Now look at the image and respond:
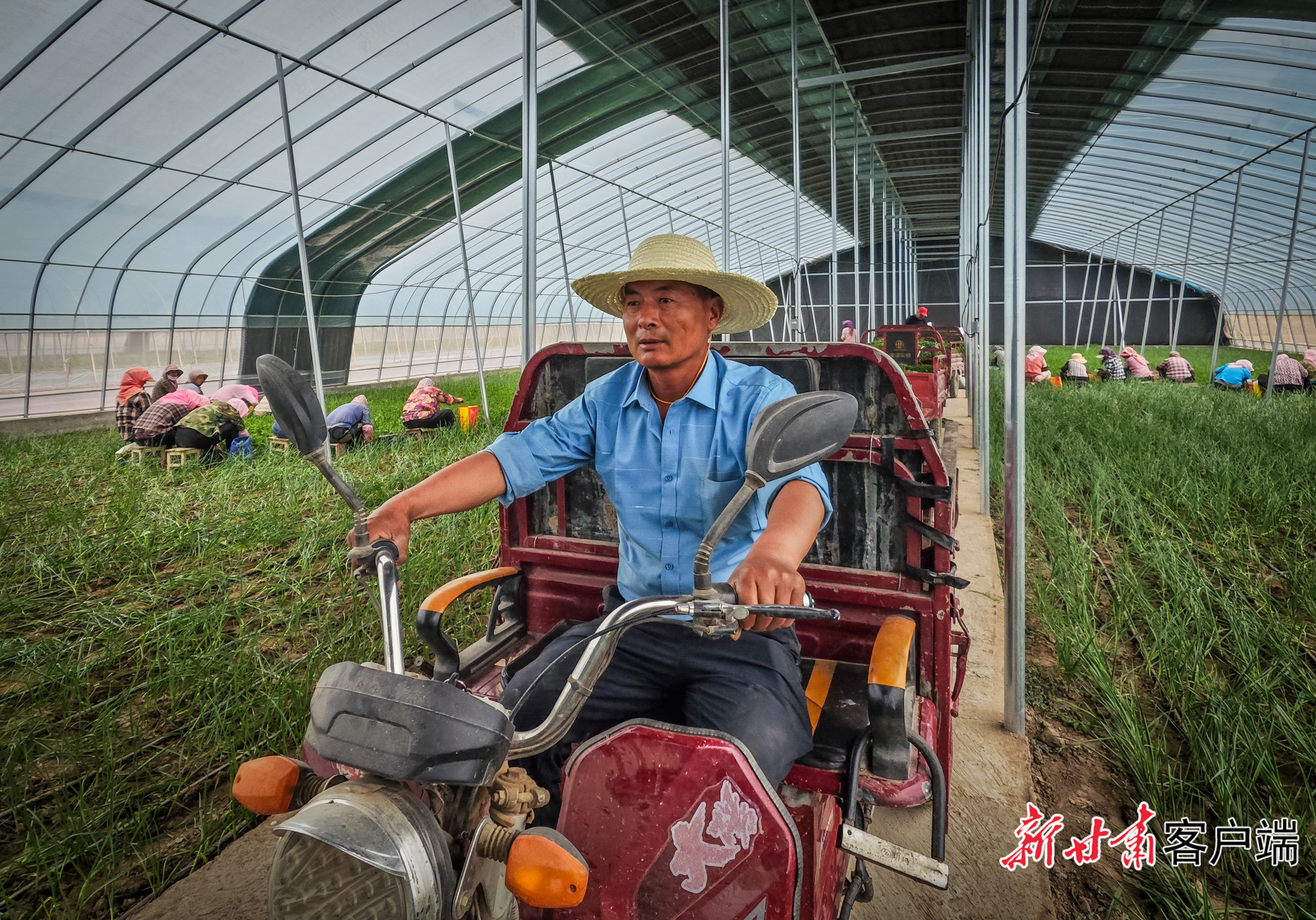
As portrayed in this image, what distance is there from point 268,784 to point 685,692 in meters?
0.85

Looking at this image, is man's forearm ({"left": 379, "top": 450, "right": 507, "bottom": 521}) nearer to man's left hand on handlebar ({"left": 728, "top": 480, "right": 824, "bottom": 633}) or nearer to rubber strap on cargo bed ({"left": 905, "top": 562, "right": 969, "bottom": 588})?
man's left hand on handlebar ({"left": 728, "top": 480, "right": 824, "bottom": 633})

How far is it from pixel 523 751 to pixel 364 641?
7.54 feet

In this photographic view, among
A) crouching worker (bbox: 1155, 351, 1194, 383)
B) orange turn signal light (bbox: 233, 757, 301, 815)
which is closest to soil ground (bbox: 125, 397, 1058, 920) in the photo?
orange turn signal light (bbox: 233, 757, 301, 815)

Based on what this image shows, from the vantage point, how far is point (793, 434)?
98 cm

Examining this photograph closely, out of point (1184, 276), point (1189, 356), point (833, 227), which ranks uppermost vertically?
point (833, 227)

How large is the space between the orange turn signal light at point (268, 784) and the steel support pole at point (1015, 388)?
2227 mm

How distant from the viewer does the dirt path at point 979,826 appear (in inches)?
72.9

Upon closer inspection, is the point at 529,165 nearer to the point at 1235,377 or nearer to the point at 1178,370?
the point at 1235,377

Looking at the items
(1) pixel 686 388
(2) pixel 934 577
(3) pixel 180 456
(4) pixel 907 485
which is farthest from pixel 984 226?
(3) pixel 180 456

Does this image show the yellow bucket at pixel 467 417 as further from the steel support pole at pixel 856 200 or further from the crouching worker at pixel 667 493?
the crouching worker at pixel 667 493

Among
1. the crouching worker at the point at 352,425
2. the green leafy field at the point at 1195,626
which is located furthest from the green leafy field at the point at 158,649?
the green leafy field at the point at 1195,626

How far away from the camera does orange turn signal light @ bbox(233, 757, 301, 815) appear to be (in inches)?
36.9

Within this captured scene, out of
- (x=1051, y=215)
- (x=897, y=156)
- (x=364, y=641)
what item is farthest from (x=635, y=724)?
(x=1051, y=215)

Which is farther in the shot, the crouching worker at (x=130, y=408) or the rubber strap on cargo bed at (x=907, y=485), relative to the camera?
the crouching worker at (x=130, y=408)
